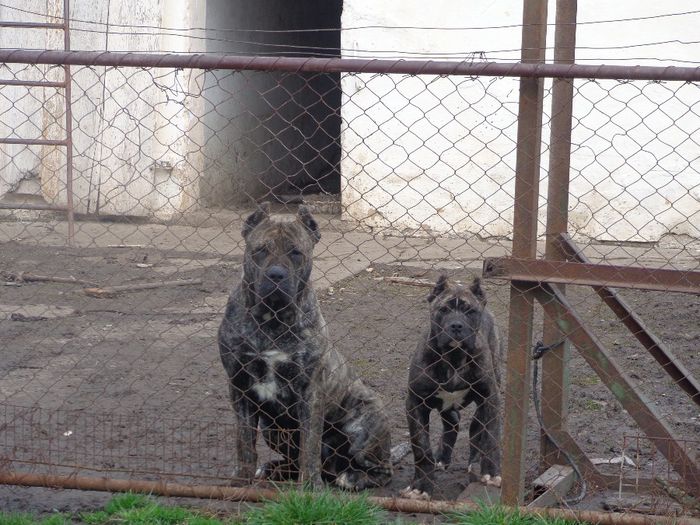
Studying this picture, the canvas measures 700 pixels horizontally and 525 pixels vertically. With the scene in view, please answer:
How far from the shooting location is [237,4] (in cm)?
1304

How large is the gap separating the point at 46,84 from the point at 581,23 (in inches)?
211

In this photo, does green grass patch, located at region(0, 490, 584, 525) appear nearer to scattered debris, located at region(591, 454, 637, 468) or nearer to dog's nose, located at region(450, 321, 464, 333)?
dog's nose, located at region(450, 321, 464, 333)

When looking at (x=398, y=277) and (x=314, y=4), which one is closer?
(x=398, y=277)

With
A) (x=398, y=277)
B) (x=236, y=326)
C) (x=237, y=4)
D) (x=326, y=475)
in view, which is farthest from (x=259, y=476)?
(x=237, y=4)

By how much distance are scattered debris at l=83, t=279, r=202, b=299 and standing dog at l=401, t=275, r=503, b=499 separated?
4220 mm

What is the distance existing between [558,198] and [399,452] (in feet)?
5.67

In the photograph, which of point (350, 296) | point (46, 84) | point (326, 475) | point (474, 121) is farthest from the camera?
point (474, 121)

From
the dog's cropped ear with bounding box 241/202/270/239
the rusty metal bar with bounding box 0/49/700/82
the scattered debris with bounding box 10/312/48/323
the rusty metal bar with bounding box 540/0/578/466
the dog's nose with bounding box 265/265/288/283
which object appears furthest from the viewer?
the scattered debris with bounding box 10/312/48/323

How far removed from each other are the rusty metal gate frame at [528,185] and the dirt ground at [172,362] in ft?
2.54

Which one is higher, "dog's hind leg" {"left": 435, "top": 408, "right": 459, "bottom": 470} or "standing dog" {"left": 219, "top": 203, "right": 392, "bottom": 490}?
"standing dog" {"left": 219, "top": 203, "right": 392, "bottom": 490}

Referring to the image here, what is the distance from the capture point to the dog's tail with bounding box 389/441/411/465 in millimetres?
5469

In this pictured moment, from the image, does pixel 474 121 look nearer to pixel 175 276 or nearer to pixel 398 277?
pixel 398 277

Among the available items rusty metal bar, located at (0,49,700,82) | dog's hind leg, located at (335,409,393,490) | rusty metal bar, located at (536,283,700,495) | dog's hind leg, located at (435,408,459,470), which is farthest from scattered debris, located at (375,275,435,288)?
rusty metal bar, located at (0,49,700,82)

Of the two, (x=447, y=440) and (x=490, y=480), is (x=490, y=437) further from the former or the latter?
(x=447, y=440)
